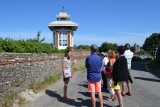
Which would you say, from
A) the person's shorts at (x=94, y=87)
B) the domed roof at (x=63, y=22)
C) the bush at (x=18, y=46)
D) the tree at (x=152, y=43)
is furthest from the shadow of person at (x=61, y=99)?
the tree at (x=152, y=43)

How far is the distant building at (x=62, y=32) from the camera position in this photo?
129ft

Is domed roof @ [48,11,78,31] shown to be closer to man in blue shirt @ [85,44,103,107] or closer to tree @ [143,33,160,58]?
man in blue shirt @ [85,44,103,107]

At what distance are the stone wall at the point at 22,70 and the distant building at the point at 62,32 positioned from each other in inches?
839

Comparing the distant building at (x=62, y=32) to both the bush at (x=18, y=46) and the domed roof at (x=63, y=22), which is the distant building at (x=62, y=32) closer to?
the domed roof at (x=63, y=22)

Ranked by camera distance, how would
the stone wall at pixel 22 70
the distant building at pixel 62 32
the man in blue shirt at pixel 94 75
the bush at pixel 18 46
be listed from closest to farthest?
1. the man in blue shirt at pixel 94 75
2. the stone wall at pixel 22 70
3. the bush at pixel 18 46
4. the distant building at pixel 62 32

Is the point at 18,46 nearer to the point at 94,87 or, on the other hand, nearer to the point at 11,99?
the point at 11,99

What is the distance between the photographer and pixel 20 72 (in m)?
11.9

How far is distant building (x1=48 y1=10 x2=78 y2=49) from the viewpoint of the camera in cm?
3919

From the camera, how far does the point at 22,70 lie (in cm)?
1221

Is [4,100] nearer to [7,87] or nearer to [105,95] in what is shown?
[7,87]

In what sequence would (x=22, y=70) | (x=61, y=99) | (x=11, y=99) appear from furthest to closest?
(x=22, y=70)
(x=61, y=99)
(x=11, y=99)

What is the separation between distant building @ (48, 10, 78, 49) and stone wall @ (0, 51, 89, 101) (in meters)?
21.3

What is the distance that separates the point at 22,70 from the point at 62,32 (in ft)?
91.1

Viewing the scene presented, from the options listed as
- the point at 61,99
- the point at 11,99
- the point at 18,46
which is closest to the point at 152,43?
the point at 18,46
